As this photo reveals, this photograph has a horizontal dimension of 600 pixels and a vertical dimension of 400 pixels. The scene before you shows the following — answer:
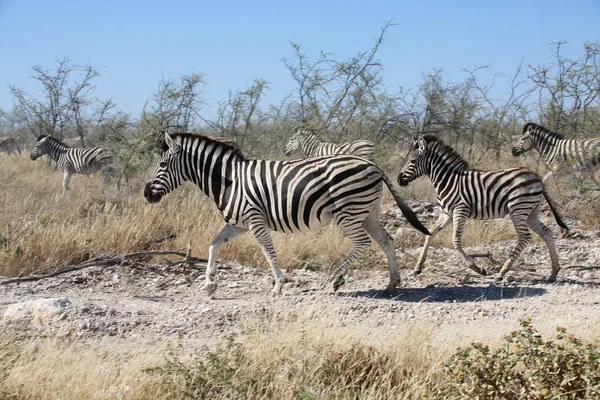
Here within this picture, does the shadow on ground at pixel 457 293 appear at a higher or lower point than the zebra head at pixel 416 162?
lower

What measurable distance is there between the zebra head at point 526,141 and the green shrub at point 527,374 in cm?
1292

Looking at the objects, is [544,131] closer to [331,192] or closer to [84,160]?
[331,192]

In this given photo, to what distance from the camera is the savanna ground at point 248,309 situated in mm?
4938

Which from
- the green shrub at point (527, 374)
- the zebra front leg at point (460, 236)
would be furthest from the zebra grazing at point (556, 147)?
the green shrub at point (527, 374)

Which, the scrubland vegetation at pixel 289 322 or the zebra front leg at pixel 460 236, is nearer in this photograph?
the scrubland vegetation at pixel 289 322

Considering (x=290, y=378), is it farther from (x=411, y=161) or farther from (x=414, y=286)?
(x=411, y=161)

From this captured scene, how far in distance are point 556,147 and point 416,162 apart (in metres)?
7.72

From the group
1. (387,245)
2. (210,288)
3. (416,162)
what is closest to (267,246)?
(210,288)

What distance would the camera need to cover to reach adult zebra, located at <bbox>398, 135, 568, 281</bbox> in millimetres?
9086

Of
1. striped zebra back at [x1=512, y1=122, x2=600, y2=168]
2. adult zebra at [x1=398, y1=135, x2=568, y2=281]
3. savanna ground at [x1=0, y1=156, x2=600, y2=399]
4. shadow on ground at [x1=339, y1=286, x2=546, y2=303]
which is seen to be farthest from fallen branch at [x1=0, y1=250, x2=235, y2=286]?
striped zebra back at [x1=512, y1=122, x2=600, y2=168]

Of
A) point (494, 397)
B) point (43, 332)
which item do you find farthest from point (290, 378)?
point (43, 332)

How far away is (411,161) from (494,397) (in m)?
5.84

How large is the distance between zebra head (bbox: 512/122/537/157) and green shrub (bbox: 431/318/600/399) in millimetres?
12922

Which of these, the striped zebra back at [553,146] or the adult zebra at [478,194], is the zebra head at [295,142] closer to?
the striped zebra back at [553,146]
